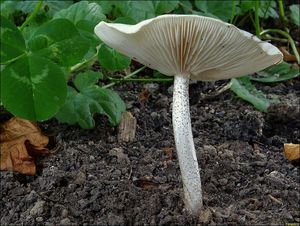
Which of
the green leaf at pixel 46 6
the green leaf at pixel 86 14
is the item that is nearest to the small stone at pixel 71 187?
the green leaf at pixel 86 14

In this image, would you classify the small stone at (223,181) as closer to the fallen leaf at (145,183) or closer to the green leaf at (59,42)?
the fallen leaf at (145,183)

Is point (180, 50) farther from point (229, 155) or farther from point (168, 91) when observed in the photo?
point (168, 91)

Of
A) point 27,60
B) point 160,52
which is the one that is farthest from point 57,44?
point 160,52

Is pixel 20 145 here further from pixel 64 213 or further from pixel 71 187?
pixel 64 213

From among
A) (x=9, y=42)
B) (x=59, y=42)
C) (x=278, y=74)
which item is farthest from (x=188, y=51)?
(x=278, y=74)

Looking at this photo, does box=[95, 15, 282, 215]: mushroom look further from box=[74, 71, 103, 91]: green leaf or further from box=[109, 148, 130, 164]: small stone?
box=[74, 71, 103, 91]: green leaf

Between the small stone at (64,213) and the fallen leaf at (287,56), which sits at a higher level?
the fallen leaf at (287,56)
